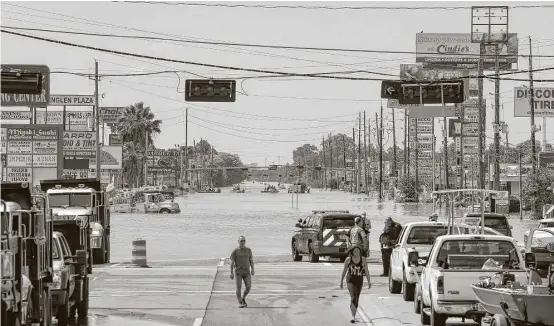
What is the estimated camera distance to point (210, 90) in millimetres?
34938

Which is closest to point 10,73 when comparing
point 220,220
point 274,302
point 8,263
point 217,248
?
point 274,302

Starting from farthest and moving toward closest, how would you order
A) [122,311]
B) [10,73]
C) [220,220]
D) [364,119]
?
[364,119] < [220,220] < [10,73] < [122,311]

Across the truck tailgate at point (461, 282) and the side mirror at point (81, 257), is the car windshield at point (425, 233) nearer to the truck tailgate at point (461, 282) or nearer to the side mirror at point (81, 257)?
the truck tailgate at point (461, 282)

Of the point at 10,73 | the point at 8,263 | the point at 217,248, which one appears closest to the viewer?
the point at 8,263

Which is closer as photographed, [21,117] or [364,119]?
[21,117]

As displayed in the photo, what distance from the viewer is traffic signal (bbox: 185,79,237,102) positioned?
113 feet

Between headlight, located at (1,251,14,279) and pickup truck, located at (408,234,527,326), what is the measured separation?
25.4ft

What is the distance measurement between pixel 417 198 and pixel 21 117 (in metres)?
43.7

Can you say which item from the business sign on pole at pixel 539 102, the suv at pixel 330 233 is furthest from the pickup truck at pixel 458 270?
the business sign on pole at pixel 539 102

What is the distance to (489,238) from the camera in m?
19.9

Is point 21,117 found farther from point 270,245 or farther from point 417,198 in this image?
point 270,245

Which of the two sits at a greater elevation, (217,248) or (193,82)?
(193,82)

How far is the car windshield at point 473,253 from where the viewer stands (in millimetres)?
19656

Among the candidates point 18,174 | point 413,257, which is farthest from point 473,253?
point 18,174
